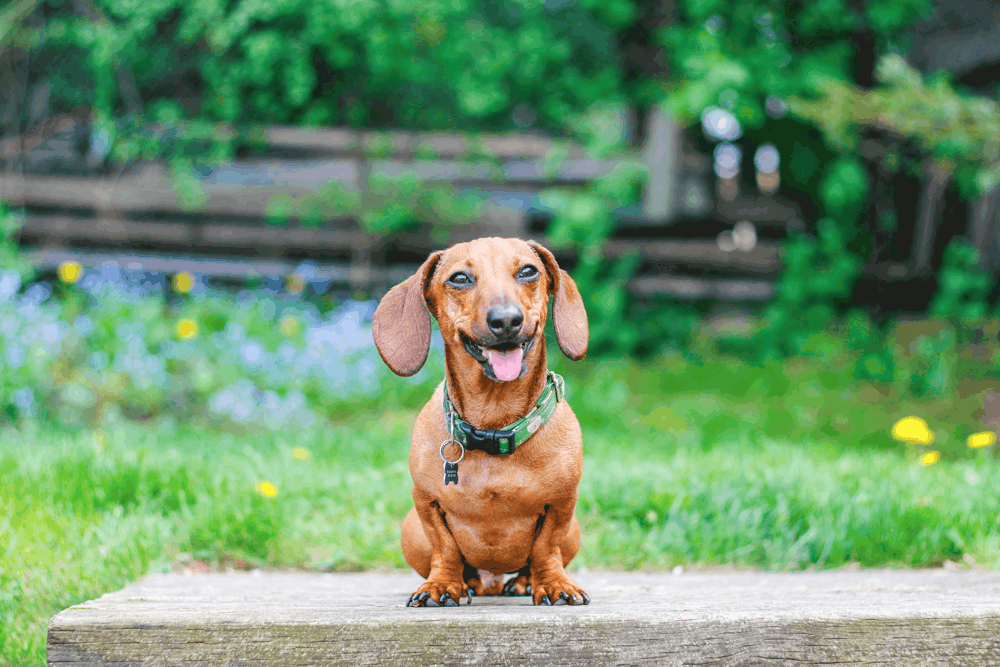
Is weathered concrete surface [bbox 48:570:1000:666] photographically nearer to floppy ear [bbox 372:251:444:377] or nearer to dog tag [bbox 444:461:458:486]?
dog tag [bbox 444:461:458:486]

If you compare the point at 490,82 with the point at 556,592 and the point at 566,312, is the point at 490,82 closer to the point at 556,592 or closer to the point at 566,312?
the point at 566,312

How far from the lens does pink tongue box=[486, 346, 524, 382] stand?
5.32 ft

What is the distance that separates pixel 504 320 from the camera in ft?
5.12

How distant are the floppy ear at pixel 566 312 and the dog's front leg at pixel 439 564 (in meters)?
0.50

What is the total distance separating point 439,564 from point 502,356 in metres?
0.60

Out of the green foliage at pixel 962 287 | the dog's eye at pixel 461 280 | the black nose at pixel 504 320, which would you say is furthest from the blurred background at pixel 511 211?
the black nose at pixel 504 320

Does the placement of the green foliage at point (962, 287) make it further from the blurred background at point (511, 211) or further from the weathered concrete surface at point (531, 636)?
the weathered concrete surface at point (531, 636)

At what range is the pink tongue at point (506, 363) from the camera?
1623 mm

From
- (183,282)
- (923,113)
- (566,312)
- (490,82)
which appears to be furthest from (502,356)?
(183,282)

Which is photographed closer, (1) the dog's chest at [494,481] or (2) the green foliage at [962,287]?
(1) the dog's chest at [494,481]

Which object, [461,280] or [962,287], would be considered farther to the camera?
[962,287]

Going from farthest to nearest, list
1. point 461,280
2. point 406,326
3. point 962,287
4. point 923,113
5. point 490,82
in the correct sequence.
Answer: point 490,82
point 962,287
point 923,113
point 406,326
point 461,280

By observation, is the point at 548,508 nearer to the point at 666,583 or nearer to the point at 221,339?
the point at 666,583

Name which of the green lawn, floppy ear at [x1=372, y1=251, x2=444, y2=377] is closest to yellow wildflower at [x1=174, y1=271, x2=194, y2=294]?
the green lawn
